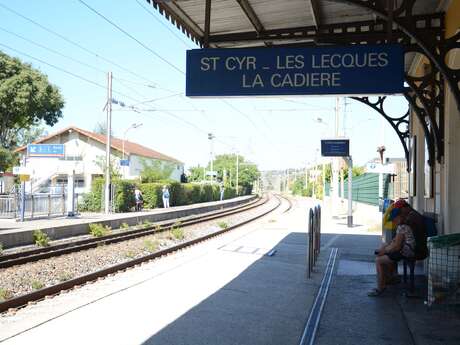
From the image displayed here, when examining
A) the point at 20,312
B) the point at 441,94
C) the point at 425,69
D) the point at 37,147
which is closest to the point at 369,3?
the point at 441,94

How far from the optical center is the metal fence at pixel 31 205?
24.8 metres

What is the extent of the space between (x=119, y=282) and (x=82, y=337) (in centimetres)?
403

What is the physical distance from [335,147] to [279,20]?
13038 mm

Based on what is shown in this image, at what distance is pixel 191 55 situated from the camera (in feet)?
23.6

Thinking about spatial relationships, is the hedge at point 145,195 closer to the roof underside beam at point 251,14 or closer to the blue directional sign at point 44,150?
the blue directional sign at point 44,150

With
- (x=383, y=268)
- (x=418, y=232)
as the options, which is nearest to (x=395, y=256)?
(x=383, y=268)

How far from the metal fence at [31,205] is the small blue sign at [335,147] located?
12.4 meters

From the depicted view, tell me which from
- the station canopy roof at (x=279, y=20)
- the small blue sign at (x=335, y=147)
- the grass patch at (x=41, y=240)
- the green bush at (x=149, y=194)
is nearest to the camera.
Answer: the station canopy roof at (x=279, y=20)

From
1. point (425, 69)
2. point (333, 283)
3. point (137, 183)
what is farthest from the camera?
point (137, 183)

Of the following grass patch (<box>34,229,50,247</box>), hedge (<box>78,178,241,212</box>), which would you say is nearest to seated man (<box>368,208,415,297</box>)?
grass patch (<box>34,229,50,247</box>)

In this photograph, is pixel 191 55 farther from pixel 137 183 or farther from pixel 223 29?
pixel 137 183

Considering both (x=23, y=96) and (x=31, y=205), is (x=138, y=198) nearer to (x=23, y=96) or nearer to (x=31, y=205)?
(x=31, y=205)

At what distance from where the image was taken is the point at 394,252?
7.73m

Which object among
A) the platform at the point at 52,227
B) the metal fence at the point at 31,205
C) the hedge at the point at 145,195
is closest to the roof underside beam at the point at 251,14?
the platform at the point at 52,227
